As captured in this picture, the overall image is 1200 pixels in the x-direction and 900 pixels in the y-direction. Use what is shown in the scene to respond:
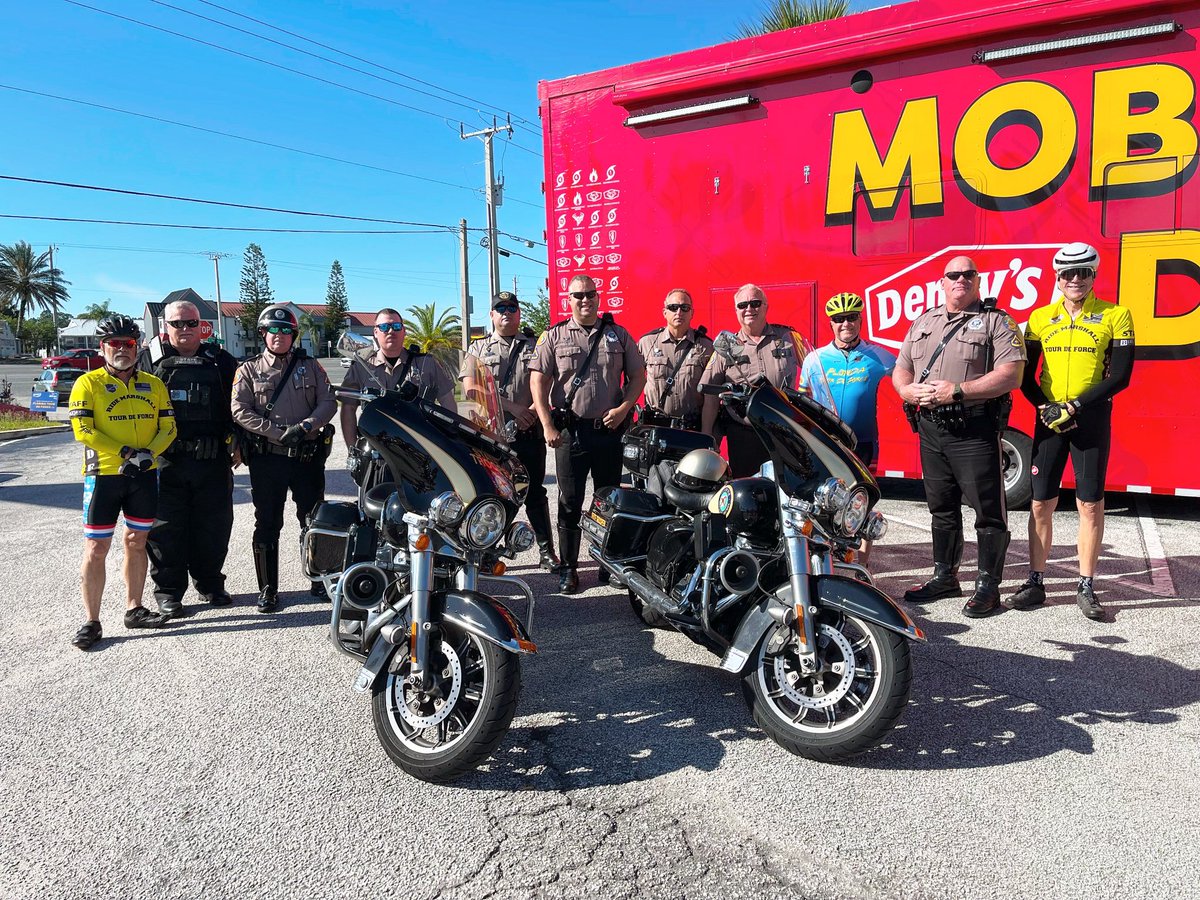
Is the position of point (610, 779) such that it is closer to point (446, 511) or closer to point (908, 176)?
point (446, 511)

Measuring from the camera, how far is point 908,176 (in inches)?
241

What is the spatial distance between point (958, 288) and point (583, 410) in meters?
2.35

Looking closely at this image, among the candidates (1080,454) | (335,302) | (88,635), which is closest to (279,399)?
(88,635)

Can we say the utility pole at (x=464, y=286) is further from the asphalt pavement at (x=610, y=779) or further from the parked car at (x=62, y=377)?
the asphalt pavement at (x=610, y=779)

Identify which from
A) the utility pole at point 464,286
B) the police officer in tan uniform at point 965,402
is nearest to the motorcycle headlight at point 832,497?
the police officer in tan uniform at point 965,402

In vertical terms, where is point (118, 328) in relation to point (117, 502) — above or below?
above

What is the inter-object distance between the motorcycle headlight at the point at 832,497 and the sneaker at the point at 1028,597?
2.24 meters

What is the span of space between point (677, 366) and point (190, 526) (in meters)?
3.27

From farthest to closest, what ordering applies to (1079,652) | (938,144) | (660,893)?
(938,144)
(1079,652)
(660,893)

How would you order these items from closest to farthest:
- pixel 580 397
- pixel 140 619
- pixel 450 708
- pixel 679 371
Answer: pixel 450 708, pixel 140 619, pixel 580 397, pixel 679 371

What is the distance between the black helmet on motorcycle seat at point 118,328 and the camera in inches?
172

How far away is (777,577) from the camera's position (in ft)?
10.8

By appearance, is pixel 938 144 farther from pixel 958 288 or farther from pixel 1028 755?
pixel 1028 755

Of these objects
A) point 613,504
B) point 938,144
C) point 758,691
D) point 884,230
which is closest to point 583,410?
point 613,504
